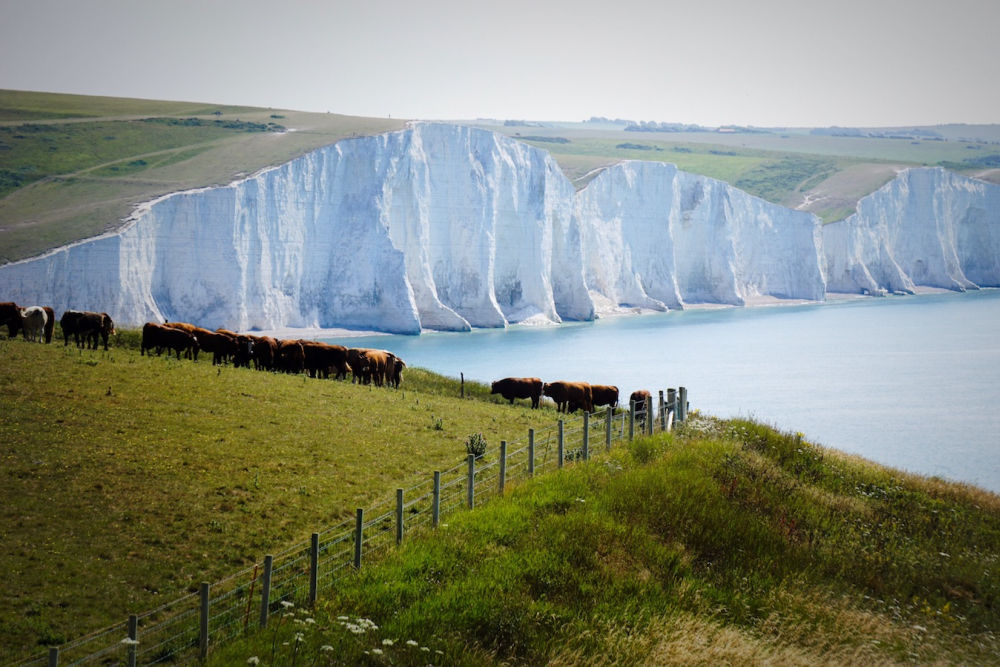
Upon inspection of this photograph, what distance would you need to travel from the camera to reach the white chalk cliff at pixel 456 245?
230ft

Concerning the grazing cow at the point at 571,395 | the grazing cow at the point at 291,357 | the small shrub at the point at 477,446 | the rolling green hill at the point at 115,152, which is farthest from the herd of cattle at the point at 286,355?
the rolling green hill at the point at 115,152

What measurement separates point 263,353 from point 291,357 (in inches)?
41.2

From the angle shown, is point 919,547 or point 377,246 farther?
point 377,246

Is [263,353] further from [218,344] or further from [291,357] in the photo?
[218,344]

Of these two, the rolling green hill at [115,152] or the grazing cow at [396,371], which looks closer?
the grazing cow at [396,371]

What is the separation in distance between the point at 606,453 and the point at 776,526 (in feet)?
13.4

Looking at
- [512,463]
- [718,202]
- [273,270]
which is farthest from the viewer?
[718,202]

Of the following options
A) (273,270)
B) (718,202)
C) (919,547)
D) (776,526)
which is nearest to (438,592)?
(776,526)

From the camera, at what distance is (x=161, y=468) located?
627 inches

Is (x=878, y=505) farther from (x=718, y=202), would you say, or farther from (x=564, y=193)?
(x=718, y=202)

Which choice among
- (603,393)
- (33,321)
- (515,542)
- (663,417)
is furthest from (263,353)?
(515,542)

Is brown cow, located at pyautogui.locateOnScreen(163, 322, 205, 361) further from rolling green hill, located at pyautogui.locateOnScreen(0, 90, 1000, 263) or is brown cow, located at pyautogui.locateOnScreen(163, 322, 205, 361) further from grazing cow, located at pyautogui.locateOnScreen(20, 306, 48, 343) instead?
rolling green hill, located at pyautogui.locateOnScreen(0, 90, 1000, 263)

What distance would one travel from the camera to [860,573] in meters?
13.7

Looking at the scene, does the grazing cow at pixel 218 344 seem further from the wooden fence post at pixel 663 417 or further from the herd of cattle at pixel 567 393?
the wooden fence post at pixel 663 417
